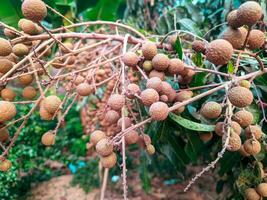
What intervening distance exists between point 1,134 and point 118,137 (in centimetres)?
28

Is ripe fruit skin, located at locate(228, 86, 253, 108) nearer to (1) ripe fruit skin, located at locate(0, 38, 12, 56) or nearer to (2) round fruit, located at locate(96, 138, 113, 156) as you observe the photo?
(2) round fruit, located at locate(96, 138, 113, 156)

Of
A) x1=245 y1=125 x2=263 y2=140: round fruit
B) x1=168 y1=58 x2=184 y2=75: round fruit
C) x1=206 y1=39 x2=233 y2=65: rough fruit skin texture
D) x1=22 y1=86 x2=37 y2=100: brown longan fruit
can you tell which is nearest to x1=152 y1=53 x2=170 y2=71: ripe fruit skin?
x1=168 y1=58 x2=184 y2=75: round fruit

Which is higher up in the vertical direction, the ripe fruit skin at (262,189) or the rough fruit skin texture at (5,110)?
the rough fruit skin texture at (5,110)

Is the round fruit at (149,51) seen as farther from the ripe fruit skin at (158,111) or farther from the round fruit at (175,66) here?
the ripe fruit skin at (158,111)

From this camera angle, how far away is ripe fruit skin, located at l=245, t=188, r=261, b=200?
834mm

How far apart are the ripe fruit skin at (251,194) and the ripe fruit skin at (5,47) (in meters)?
0.66

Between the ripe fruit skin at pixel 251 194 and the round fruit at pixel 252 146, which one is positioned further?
the ripe fruit skin at pixel 251 194

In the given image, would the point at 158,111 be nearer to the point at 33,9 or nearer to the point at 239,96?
the point at 239,96

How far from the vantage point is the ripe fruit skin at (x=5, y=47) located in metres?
0.75

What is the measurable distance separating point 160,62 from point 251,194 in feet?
1.29

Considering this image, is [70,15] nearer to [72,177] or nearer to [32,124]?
[32,124]

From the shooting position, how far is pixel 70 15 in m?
1.46

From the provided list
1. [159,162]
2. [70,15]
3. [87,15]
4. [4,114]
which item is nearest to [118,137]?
[4,114]

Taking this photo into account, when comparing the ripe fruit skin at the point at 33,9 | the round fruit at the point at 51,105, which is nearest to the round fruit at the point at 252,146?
the round fruit at the point at 51,105
